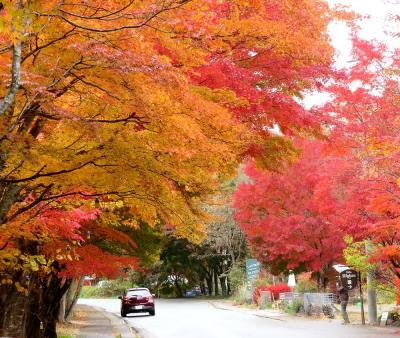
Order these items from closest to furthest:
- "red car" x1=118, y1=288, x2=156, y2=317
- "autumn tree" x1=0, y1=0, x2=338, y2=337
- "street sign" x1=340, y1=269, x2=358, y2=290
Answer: "autumn tree" x1=0, y1=0, x2=338, y2=337 < "street sign" x1=340, y1=269, x2=358, y2=290 < "red car" x1=118, y1=288, x2=156, y2=317

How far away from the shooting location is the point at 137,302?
99.8 ft

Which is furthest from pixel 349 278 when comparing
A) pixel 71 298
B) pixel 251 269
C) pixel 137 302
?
pixel 251 269

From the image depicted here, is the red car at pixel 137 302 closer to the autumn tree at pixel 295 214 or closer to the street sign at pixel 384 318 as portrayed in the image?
the autumn tree at pixel 295 214

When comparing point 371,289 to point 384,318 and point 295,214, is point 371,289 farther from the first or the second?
point 295,214

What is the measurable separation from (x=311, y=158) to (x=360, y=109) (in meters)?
10.4

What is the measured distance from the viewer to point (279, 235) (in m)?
27.9

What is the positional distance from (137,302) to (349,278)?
45.4 ft

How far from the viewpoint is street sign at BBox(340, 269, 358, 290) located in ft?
66.7

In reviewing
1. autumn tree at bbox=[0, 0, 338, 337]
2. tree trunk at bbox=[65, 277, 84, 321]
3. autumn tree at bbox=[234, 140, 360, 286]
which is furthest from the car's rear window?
autumn tree at bbox=[0, 0, 338, 337]

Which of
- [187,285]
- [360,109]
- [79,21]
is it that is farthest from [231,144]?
[187,285]

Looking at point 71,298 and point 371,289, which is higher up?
point 371,289

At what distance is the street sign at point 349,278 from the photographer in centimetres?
2033

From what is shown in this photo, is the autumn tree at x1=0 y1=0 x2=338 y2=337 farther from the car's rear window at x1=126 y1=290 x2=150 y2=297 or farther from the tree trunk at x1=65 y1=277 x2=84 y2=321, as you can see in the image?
the car's rear window at x1=126 y1=290 x2=150 y2=297

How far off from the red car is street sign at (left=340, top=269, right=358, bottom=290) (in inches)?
516
